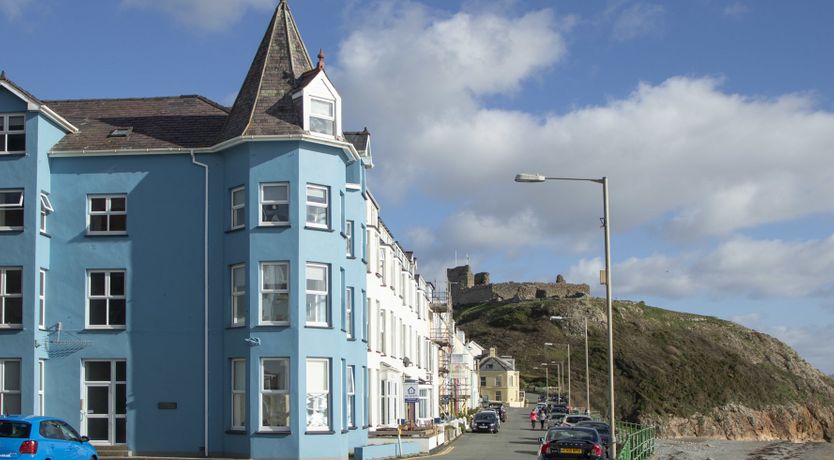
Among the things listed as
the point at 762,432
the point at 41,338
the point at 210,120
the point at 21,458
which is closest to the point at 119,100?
the point at 210,120

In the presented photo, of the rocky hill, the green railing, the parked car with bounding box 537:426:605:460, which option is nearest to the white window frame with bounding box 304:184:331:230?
the parked car with bounding box 537:426:605:460

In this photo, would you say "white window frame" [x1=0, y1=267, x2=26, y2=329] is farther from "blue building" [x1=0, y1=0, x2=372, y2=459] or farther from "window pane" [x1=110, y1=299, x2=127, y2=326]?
"window pane" [x1=110, y1=299, x2=127, y2=326]

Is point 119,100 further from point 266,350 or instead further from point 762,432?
point 762,432

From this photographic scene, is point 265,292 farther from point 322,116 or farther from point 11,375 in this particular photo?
point 11,375

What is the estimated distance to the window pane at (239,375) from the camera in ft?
99.1

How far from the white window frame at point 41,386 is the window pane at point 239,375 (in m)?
5.88

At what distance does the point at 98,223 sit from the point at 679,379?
148 meters

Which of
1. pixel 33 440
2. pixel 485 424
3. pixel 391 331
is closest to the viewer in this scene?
pixel 33 440

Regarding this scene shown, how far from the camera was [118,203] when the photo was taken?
105 ft

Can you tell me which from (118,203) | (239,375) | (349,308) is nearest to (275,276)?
(239,375)

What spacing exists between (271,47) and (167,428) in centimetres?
1263

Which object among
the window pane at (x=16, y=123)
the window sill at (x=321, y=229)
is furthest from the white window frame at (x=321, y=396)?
the window pane at (x=16, y=123)

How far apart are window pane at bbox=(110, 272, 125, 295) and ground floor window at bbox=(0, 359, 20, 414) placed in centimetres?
355

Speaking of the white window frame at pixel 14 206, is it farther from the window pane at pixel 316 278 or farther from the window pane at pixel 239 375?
the window pane at pixel 316 278
